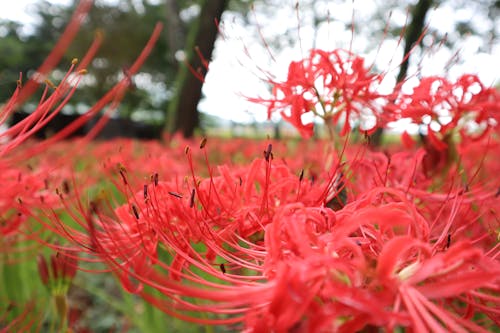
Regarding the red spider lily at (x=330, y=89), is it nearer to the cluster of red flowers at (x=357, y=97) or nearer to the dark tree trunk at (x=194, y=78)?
the cluster of red flowers at (x=357, y=97)

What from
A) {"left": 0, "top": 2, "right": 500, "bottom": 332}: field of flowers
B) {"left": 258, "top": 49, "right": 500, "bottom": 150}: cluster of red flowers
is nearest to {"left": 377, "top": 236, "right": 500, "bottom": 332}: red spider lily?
{"left": 0, "top": 2, "right": 500, "bottom": 332}: field of flowers

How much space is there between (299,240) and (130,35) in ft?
48.0

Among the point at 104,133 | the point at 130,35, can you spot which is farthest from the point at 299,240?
the point at 130,35

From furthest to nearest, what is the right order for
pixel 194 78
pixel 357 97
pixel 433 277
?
pixel 194 78, pixel 357 97, pixel 433 277

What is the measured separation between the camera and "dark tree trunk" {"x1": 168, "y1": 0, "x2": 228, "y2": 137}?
3818mm

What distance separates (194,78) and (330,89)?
10.3 feet

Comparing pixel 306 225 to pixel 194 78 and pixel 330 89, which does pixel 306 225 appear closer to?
pixel 330 89

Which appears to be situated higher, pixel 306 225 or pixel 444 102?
pixel 444 102

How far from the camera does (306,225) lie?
1.74 feet

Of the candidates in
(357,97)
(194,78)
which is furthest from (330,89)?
(194,78)

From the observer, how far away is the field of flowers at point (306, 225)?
17.8 inches

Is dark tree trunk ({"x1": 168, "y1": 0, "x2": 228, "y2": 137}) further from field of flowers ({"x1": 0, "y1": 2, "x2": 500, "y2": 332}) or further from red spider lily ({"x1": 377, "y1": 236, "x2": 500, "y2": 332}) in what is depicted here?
red spider lily ({"x1": 377, "y1": 236, "x2": 500, "y2": 332})

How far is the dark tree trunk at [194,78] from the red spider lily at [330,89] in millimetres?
2941

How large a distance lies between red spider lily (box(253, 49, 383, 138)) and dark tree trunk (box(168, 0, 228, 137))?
2941mm
